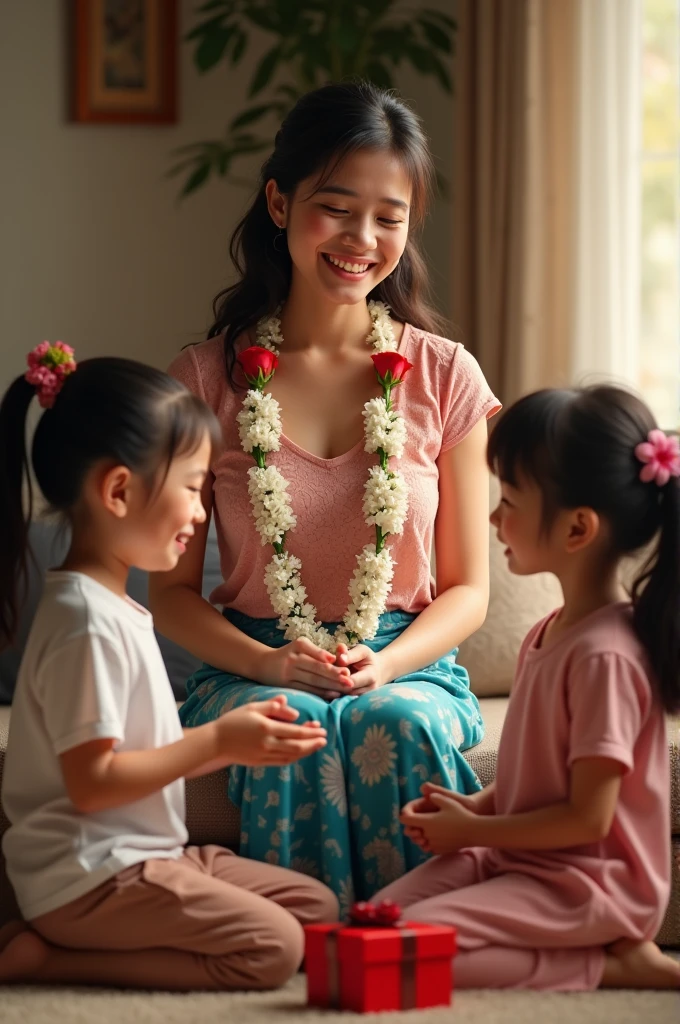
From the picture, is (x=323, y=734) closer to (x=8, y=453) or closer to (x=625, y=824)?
(x=625, y=824)

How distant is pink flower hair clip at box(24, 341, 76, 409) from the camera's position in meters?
1.86

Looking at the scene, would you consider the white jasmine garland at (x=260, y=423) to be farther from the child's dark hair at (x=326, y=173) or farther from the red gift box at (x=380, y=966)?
the red gift box at (x=380, y=966)

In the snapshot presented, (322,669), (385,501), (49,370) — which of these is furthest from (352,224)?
(322,669)

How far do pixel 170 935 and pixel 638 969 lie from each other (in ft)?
2.05

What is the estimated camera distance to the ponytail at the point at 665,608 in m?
1.83

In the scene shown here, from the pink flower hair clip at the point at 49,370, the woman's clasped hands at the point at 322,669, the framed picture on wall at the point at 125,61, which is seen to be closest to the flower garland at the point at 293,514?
the woman's clasped hands at the point at 322,669

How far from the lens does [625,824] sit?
182 cm

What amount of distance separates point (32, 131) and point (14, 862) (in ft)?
9.73

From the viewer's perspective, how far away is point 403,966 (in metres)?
1.71

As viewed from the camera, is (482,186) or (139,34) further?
(139,34)

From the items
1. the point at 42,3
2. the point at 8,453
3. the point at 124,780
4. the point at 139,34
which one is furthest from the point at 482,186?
the point at 124,780

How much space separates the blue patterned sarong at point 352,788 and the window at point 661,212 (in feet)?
6.27

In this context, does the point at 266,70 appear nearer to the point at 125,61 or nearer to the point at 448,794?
the point at 125,61

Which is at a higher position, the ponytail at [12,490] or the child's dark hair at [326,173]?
the child's dark hair at [326,173]
